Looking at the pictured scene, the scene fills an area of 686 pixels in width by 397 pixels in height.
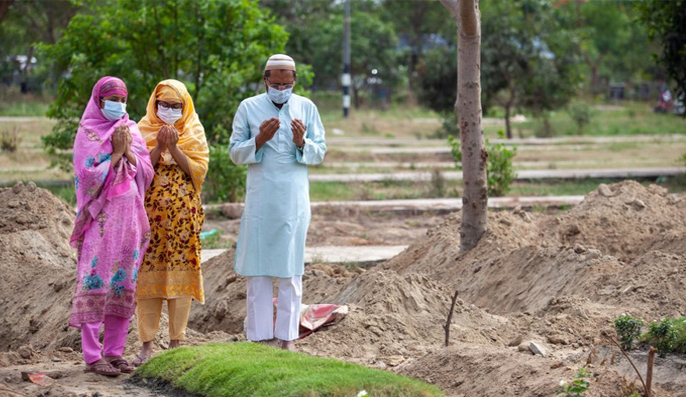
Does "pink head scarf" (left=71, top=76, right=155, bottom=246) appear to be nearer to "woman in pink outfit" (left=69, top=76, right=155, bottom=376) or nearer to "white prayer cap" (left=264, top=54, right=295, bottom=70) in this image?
"woman in pink outfit" (left=69, top=76, right=155, bottom=376)

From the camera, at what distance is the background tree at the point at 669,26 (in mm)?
17484

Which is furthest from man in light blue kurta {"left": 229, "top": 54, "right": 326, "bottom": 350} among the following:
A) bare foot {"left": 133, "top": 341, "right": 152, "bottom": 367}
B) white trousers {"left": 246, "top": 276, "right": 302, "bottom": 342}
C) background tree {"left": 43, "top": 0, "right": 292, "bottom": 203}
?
background tree {"left": 43, "top": 0, "right": 292, "bottom": 203}

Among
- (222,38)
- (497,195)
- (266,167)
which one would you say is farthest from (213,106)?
(266,167)

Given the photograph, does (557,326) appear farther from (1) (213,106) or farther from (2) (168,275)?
(1) (213,106)

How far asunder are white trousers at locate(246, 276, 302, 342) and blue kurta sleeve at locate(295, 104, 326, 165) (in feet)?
2.41

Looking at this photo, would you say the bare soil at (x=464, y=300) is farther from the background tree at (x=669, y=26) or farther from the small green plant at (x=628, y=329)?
the background tree at (x=669, y=26)

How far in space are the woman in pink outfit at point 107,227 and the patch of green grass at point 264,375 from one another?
32 cm

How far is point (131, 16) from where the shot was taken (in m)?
14.6

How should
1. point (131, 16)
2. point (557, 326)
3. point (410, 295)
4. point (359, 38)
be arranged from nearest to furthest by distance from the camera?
point (557, 326)
point (410, 295)
point (131, 16)
point (359, 38)

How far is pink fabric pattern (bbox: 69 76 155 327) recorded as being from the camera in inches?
245

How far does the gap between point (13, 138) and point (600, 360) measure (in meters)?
16.4

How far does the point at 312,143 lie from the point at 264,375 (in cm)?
180

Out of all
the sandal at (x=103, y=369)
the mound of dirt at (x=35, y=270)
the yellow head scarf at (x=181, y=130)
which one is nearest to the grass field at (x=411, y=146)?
the mound of dirt at (x=35, y=270)

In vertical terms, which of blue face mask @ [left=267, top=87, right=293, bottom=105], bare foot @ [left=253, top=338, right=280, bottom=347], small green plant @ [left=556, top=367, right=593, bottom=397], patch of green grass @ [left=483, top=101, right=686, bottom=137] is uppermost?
blue face mask @ [left=267, top=87, right=293, bottom=105]
